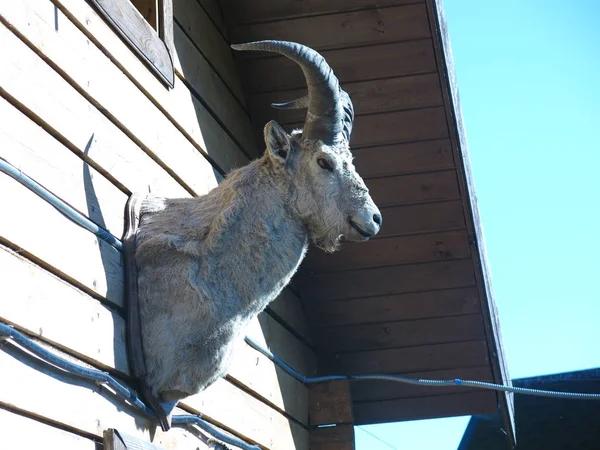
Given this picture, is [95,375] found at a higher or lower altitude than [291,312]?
lower

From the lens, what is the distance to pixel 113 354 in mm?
3443

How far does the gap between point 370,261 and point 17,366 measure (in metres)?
3.18

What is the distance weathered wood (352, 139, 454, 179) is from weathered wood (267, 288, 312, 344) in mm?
877

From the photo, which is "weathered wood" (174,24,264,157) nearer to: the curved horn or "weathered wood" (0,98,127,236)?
the curved horn

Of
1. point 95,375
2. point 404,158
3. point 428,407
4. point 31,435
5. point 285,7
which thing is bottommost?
point 31,435

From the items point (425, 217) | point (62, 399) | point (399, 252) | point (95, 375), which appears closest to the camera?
point (62, 399)

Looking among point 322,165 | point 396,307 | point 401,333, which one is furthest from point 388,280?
point 322,165

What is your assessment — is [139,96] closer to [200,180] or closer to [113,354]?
[200,180]

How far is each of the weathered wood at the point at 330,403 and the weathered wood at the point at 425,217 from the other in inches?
41.0

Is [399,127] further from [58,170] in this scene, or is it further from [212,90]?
[58,170]

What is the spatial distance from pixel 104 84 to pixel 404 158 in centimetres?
210

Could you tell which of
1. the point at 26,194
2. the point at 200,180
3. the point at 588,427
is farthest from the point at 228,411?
the point at 588,427

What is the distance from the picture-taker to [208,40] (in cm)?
507

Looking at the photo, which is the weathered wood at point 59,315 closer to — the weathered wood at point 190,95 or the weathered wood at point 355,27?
the weathered wood at point 190,95
